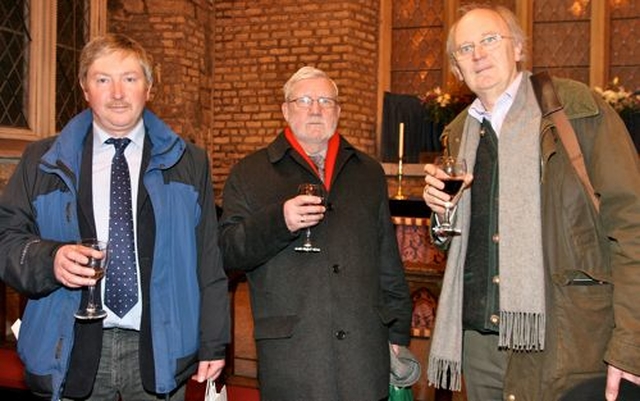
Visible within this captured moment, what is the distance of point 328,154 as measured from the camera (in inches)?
111

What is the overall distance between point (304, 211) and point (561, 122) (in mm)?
865

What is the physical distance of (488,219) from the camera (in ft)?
8.18

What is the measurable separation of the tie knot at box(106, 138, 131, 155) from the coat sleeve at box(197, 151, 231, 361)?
258mm

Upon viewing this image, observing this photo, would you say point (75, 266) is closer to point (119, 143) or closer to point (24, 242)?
point (24, 242)

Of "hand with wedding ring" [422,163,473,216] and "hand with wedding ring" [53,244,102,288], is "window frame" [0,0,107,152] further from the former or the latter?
"hand with wedding ring" [422,163,473,216]

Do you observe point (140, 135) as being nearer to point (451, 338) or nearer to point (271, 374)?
point (271, 374)

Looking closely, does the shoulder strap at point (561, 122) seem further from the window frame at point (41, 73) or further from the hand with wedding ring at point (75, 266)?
the window frame at point (41, 73)

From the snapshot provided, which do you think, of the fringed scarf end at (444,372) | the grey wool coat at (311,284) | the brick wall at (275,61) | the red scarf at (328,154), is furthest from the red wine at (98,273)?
the brick wall at (275,61)

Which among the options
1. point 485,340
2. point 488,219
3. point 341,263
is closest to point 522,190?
point 488,219

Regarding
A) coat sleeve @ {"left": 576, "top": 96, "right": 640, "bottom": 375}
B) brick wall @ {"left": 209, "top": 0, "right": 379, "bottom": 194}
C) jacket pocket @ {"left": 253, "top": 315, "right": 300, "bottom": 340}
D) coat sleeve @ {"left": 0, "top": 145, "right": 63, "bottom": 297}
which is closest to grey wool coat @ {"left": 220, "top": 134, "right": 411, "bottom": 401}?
jacket pocket @ {"left": 253, "top": 315, "right": 300, "bottom": 340}

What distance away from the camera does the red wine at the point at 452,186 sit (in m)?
2.41

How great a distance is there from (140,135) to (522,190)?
4.16 feet

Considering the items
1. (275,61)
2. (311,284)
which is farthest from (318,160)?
(275,61)

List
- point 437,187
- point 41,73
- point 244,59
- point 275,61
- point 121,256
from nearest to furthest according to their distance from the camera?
point 121,256 → point 437,187 → point 41,73 → point 275,61 → point 244,59
